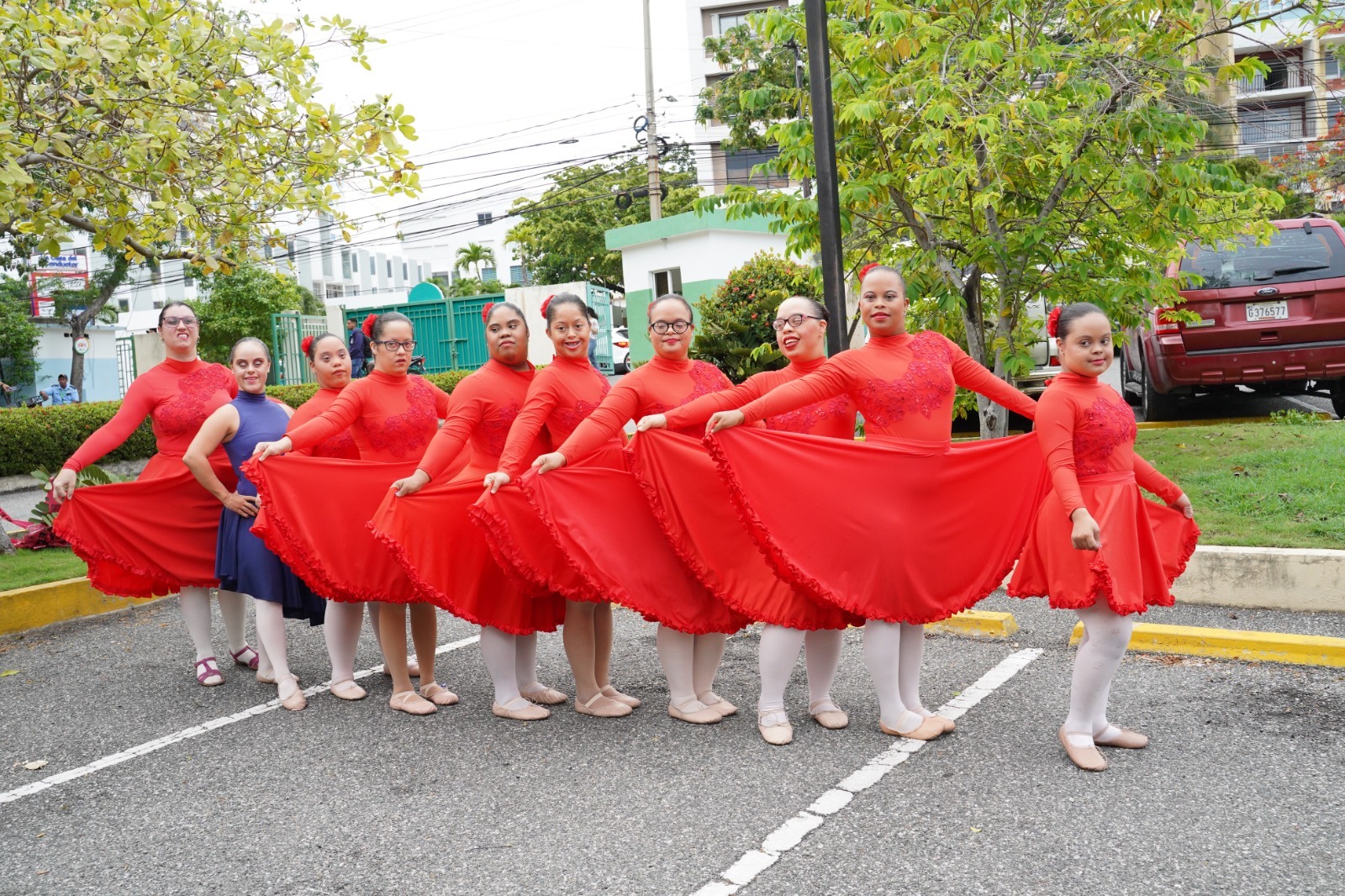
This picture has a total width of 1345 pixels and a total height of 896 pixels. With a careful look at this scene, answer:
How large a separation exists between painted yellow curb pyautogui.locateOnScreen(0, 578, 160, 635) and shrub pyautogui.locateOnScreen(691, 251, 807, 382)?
9503mm

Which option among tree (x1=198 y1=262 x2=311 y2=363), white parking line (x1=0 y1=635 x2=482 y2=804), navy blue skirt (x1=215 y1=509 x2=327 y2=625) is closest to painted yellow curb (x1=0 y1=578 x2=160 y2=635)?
navy blue skirt (x1=215 y1=509 x2=327 y2=625)

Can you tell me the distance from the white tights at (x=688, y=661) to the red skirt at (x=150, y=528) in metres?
2.67

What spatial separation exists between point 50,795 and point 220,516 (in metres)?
1.93

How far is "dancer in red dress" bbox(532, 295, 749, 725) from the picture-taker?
4676 mm

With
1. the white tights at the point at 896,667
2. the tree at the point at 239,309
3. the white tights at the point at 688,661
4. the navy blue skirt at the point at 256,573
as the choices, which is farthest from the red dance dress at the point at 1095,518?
the tree at the point at 239,309

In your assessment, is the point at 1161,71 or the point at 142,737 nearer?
the point at 142,737

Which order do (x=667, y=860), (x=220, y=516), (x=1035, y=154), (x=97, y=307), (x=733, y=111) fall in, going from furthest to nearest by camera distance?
(x=97, y=307) < (x=733, y=111) < (x=1035, y=154) < (x=220, y=516) < (x=667, y=860)

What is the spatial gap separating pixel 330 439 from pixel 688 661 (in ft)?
7.06

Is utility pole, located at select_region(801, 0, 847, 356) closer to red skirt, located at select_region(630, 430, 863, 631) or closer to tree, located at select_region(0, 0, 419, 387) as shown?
red skirt, located at select_region(630, 430, 863, 631)

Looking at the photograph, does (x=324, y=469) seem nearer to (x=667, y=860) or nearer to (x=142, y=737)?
(x=142, y=737)

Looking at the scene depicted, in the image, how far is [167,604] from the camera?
27.1 ft

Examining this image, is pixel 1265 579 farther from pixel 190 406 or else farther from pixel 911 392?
pixel 190 406

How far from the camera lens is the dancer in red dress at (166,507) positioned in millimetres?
6020

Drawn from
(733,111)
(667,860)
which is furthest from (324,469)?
(733,111)
